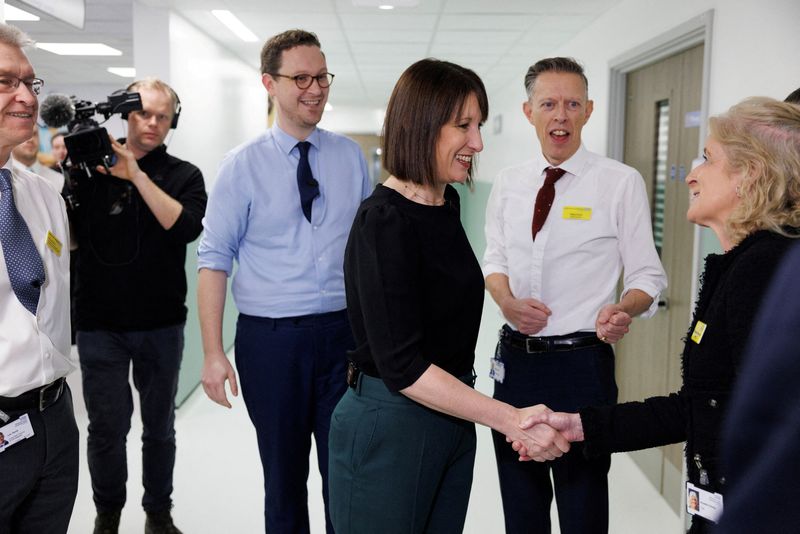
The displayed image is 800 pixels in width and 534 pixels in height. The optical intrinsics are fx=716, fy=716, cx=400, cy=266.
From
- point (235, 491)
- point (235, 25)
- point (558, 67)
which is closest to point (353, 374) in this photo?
point (558, 67)

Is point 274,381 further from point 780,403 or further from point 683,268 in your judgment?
point 683,268

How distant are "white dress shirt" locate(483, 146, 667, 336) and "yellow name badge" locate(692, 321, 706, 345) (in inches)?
29.1

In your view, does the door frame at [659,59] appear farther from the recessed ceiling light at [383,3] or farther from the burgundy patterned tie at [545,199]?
the recessed ceiling light at [383,3]

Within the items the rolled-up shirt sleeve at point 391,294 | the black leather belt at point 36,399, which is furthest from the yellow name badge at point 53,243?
the rolled-up shirt sleeve at point 391,294

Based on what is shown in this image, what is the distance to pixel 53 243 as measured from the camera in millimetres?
1706

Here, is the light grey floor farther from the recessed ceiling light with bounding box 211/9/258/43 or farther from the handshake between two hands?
the recessed ceiling light with bounding box 211/9/258/43

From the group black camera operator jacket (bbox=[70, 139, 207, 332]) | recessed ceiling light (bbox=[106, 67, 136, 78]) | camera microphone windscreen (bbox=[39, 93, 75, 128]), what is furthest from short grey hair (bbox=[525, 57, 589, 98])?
recessed ceiling light (bbox=[106, 67, 136, 78])

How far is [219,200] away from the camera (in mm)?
2074

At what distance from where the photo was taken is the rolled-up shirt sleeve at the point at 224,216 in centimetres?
207

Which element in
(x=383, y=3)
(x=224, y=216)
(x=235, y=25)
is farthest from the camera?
(x=235, y=25)

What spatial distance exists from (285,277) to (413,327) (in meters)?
0.80

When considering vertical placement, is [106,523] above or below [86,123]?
below

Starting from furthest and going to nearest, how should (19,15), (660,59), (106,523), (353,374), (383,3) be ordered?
(19,15) → (383,3) → (660,59) → (106,523) → (353,374)

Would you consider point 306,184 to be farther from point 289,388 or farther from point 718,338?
point 718,338
